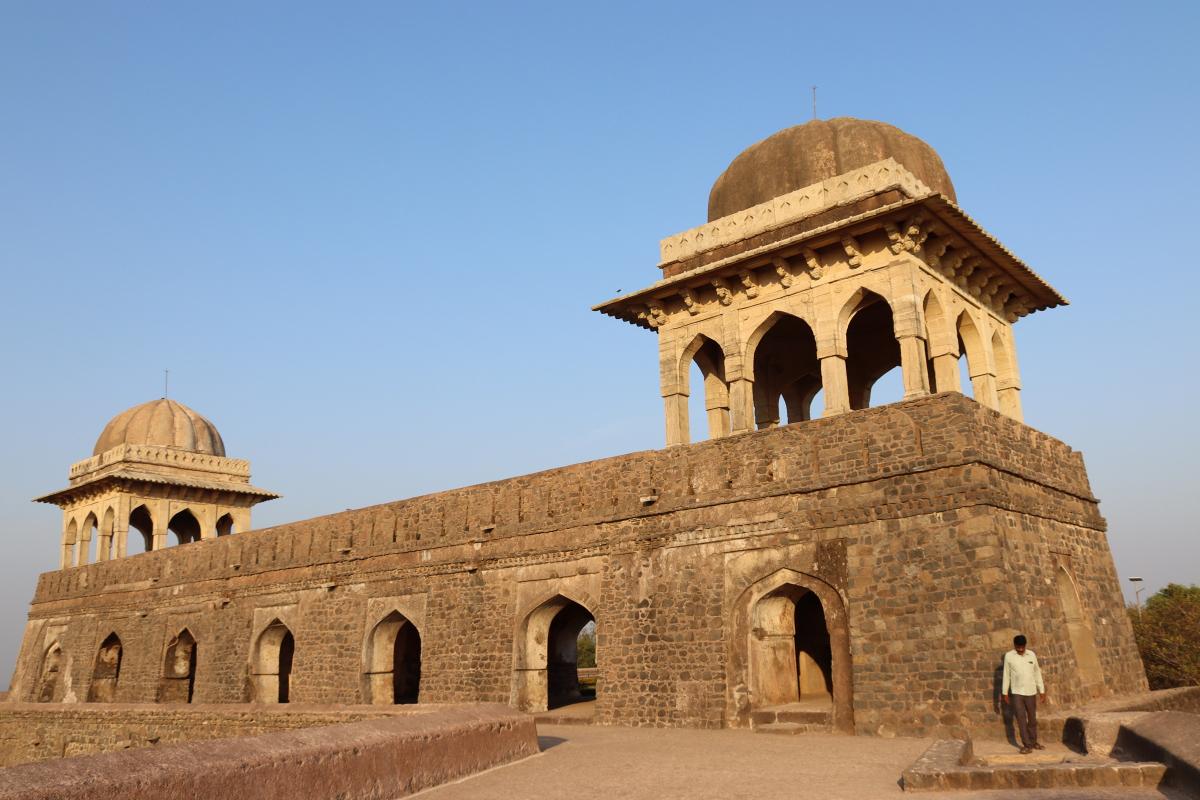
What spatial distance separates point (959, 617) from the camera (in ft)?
33.0

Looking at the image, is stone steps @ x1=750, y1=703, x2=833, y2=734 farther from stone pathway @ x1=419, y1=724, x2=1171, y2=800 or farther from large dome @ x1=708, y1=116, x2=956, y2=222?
large dome @ x1=708, y1=116, x2=956, y2=222

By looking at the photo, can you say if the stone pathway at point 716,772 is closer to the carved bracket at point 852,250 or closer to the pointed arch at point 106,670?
the carved bracket at point 852,250

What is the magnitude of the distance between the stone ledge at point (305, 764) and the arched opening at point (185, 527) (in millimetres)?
23918

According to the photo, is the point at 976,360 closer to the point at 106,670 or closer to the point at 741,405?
the point at 741,405

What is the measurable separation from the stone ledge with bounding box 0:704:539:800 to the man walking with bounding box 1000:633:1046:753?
435 cm

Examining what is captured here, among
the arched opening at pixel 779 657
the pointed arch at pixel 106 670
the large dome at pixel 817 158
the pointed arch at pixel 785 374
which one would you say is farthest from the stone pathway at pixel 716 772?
the pointed arch at pixel 106 670

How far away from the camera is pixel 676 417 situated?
15.5 metres

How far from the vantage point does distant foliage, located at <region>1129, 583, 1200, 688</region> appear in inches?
826

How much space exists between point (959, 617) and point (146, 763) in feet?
26.0

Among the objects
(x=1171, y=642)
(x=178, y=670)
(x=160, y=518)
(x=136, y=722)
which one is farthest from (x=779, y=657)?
(x=160, y=518)

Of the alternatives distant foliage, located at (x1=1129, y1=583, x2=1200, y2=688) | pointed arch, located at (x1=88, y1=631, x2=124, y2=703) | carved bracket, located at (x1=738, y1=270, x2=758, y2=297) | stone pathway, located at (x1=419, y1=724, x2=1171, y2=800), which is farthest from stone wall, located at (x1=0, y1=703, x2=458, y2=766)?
distant foliage, located at (x1=1129, y1=583, x2=1200, y2=688)

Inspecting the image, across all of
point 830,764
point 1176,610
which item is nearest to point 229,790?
point 830,764

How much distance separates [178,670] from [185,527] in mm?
9814

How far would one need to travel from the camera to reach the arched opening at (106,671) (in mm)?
23297
